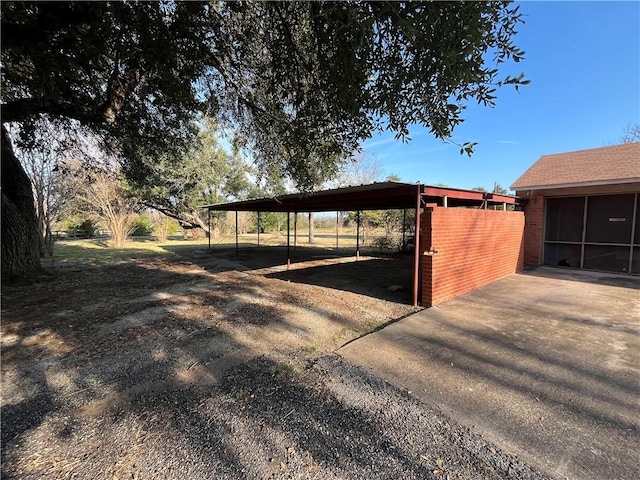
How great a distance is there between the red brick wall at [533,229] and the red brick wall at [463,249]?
63.4 inches

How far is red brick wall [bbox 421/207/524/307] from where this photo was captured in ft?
16.8

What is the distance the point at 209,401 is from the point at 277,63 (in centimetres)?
385

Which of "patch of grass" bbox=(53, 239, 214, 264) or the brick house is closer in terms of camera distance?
the brick house

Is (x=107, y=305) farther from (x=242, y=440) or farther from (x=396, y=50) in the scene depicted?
(x=396, y=50)

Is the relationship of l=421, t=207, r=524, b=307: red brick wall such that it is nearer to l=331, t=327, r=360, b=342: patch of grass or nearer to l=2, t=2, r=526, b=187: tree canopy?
l=331, t=327, r=360, b=342: patch of grass

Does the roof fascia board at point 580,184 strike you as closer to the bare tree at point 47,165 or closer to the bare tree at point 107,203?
the bare tree at point 47,165

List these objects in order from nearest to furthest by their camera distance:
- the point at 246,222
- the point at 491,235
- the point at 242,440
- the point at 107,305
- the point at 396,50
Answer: the point at 242,440 < the point at 396,50 < the point at 107,305 < the point at 491,235 < the point at 246,222

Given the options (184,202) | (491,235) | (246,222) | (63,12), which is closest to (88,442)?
(63,12)

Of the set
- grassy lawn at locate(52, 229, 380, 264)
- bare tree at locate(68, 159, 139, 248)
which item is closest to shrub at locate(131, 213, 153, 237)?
grassy lawn at locate(52, 229, 380, 264)

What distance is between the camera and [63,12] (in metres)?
3.21

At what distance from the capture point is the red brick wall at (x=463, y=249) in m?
5.12

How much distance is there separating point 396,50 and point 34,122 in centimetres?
709

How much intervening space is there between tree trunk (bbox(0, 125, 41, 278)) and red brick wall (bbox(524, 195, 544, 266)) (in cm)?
1339

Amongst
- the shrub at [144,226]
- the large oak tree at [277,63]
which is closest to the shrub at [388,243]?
the large oak tree at [277,63]
